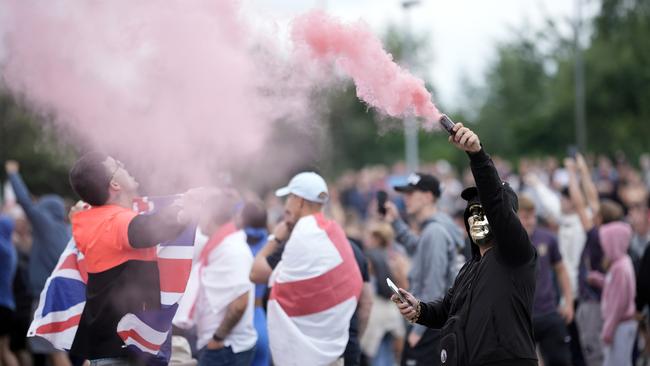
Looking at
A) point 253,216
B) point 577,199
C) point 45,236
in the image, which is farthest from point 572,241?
point 45,236

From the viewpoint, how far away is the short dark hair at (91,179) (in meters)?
6.27

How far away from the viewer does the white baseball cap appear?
7770 millimetres

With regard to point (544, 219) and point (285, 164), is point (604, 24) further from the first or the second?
point (285, 164)

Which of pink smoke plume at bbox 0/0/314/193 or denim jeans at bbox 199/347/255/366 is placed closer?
→ pink smoke plume at bbox 0/0/314/193

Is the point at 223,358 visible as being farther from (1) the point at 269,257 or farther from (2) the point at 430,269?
(2) the point at 430,269

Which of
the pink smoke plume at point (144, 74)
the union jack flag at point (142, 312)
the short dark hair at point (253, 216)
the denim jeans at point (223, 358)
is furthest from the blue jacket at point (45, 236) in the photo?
the pink smoke plume at point (144, 74)

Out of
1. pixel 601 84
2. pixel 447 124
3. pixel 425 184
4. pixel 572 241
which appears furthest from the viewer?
pixel 601 84

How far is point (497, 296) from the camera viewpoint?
16.8 ft

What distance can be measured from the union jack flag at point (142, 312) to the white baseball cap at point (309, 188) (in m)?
1.69

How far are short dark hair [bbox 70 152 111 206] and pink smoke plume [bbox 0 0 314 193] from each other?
0.19 m

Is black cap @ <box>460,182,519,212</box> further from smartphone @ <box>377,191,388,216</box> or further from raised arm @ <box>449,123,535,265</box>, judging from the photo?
smartphone @ <box>377,191,388,216</box>

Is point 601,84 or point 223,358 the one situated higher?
point 601,84

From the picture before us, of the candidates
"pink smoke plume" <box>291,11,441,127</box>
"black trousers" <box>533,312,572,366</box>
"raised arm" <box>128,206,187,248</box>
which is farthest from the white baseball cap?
"black trousers" <box>533,312,572,366</box>

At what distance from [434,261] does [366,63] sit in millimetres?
2633
